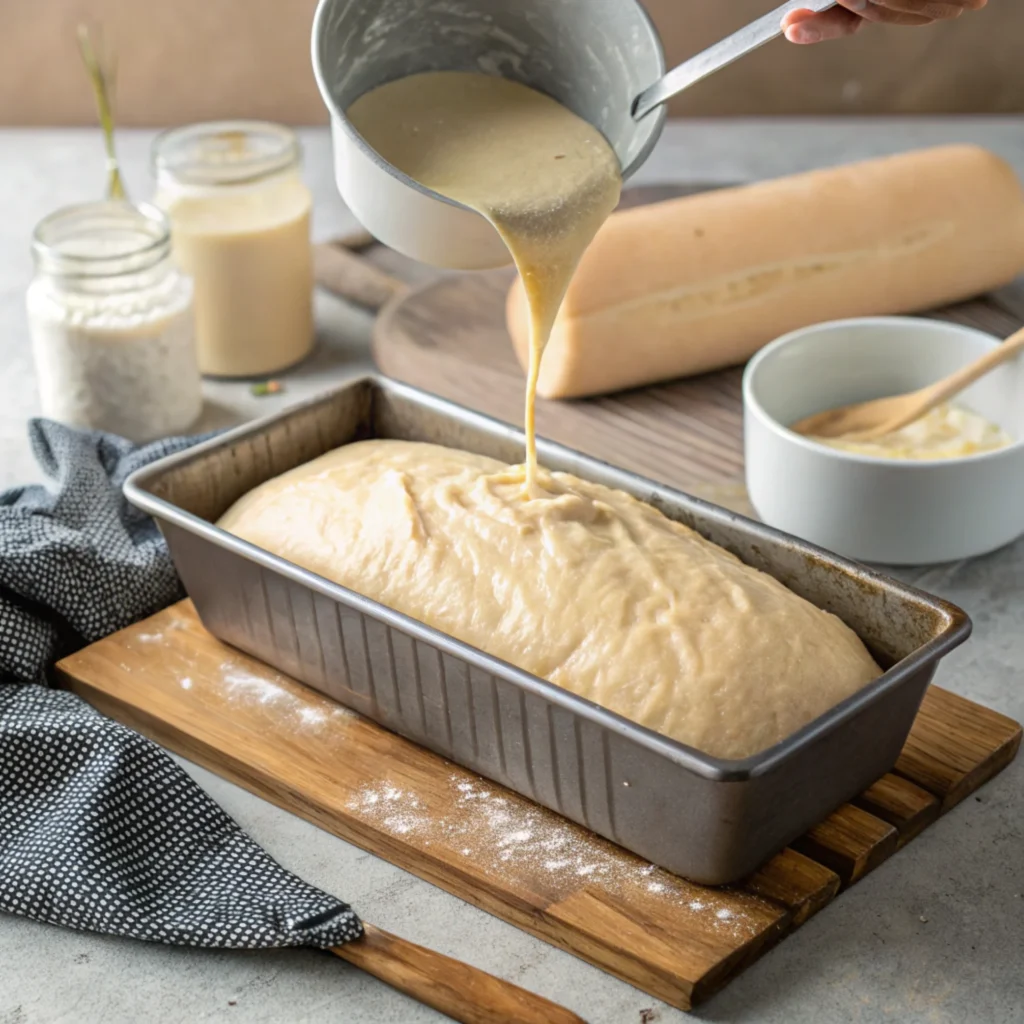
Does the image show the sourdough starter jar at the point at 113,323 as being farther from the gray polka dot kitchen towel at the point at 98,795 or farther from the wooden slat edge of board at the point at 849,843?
the wooden slat edge of board at the point at 849,843

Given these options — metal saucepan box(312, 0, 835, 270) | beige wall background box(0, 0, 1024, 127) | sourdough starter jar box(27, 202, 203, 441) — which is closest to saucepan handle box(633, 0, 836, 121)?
metal saucepan box(312, 0, 835, 270)

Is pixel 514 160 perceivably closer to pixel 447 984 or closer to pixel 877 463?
pixel 877 463

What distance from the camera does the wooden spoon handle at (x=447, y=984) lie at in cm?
136

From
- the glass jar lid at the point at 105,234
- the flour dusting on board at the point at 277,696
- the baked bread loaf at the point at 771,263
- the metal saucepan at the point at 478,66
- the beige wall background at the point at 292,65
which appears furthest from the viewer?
the beige wall background at the point at 292,65

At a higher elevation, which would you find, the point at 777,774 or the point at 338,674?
the point at 777,774

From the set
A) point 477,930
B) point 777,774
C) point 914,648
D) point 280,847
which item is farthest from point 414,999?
point 914,648

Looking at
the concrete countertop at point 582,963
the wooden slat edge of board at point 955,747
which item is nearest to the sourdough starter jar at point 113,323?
the concrete countertop at point 582,963

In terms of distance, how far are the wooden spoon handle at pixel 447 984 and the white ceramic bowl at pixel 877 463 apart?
832mm

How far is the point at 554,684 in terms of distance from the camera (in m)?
1.46

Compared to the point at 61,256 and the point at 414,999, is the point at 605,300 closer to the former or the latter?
the point at 61,256

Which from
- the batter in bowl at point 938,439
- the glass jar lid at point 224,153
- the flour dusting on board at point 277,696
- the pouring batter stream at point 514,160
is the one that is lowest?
the flour dusting on board at point 277,696

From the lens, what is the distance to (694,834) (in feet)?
4.70

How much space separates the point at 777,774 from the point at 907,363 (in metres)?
1.01

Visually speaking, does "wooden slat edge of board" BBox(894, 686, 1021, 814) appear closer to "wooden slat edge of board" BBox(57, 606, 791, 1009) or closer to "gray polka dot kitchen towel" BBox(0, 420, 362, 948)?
"wooden slat edge of board" BBox(57, 606, 791, 1009)
